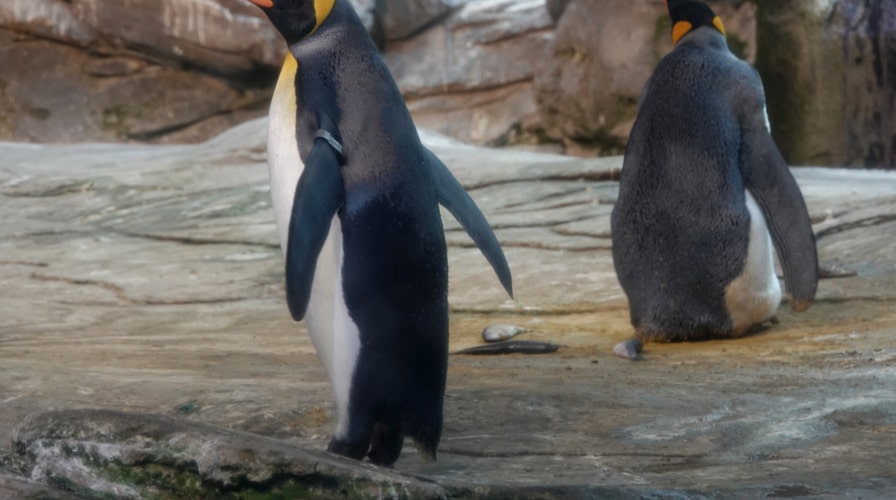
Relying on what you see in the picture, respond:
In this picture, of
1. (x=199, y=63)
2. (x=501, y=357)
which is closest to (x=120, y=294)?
(x=501, y=357)

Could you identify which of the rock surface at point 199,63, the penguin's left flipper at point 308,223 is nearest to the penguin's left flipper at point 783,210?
the penguin's left flipper at point 308,223

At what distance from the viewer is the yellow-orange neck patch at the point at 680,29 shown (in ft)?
15.5

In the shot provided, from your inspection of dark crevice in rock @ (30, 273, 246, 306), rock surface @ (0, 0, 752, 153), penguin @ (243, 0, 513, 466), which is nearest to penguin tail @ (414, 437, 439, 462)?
penguin @ (243, 0, 513, 466)

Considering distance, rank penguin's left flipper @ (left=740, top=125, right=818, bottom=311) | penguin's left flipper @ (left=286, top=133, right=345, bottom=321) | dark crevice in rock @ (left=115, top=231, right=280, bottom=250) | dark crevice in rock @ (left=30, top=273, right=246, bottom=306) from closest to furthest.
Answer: penguin's left flipper @ (left=286, top=133, right=345, bottom=321) → penguin's left flipper @ (left=740, top=125, right=818, bottom=311) → dark crevice in rock @ (left=30, top=273, right=246, bottom=306) → dark crevice in rock @ (left=115, top=231, right=280, bottom=250)

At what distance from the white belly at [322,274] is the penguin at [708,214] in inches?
81.5

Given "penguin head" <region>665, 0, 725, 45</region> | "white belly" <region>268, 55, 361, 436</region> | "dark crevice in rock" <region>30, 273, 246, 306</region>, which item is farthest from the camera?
"dark crevice in rock" <region>30, 273, 246, 306</region>

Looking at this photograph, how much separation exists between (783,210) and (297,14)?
90.2 inches

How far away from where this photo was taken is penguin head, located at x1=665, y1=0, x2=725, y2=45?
470 centimetres

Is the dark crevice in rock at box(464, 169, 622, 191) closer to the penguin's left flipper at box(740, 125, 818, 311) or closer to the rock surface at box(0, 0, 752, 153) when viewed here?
the penguin's left flipper at box(740, 125, 818, 311)

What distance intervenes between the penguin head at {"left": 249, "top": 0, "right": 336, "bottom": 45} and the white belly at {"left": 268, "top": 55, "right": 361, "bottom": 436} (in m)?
0.06

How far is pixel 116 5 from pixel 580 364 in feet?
31.0

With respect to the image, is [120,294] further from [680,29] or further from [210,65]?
[210,65]

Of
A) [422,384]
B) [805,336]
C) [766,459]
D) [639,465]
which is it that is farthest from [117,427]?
[805,336]

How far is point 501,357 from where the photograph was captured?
3.85 metres
